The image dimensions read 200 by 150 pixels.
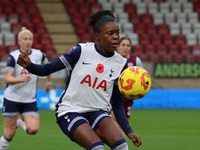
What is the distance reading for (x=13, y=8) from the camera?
20.9 m

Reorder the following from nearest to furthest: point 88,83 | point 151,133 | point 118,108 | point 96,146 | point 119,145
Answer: point 96,146, point 119,145, point 88,83, point 118,108, point 151,133

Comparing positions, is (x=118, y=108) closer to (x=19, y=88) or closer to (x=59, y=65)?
(x=59, y=65)

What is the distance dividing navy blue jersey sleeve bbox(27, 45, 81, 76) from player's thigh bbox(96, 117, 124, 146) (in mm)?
639

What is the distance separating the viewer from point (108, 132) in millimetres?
4074

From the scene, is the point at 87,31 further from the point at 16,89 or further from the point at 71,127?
the point at 71,127

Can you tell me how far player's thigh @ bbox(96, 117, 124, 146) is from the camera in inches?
159

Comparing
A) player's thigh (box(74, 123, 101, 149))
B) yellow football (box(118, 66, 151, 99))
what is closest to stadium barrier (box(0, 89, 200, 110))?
yellow football (box(118, 66, 151, 99))

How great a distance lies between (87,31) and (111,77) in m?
16.0

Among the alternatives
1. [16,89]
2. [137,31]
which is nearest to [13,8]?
[137,31]

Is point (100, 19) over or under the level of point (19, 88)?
over

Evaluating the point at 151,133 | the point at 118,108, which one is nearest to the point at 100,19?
the point at 118,108

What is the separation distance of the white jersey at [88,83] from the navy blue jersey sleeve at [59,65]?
2 cm

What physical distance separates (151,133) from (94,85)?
5.41m

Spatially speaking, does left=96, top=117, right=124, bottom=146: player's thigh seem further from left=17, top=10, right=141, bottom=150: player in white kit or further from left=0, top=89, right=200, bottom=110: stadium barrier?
left=0, top=89, right=200, bottom=110: stadium barrier
